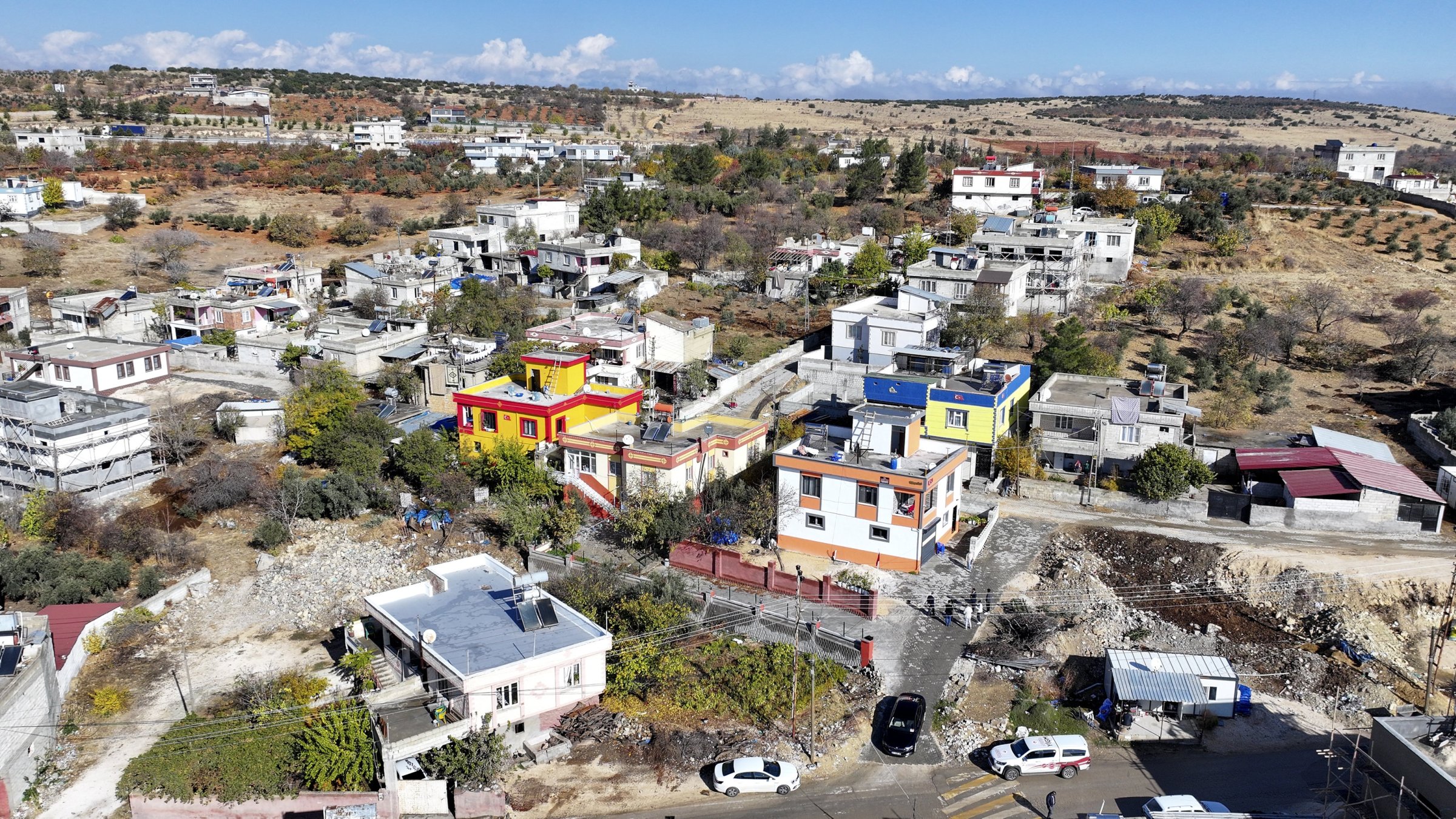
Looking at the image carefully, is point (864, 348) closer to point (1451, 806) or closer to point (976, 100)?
point (1451, 806)

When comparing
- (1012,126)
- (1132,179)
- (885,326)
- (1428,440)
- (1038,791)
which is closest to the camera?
(1038,791)

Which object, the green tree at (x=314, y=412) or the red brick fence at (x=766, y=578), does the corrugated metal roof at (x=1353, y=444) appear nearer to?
the red brick fence at (x=766, y=578)

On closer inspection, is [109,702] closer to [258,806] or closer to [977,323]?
[258,806]

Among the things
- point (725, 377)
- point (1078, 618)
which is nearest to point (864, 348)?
point (725, 377)

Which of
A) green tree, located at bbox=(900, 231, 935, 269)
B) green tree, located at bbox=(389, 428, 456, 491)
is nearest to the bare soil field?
green tree, located at bbox=(900, 231, 935, 269)

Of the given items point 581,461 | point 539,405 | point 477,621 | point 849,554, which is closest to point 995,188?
point 539,405

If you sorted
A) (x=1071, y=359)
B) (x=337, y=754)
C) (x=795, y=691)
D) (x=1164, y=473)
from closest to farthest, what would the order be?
(x=337, y=754) < (x=795, y=691) < (x=1164, y=473) < (x=1071, y=359)
